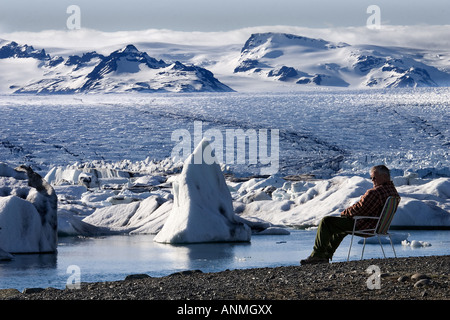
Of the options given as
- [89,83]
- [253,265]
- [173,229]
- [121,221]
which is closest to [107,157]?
[121,221]

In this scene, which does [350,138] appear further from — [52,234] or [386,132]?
[52,234]

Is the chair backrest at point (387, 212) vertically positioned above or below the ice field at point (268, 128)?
above

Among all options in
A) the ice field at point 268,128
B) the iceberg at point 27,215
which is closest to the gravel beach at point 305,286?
the iceberg at point 27,215

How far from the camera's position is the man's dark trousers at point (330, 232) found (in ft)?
22.1

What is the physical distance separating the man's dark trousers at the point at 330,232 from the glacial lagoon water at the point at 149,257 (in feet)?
10.8

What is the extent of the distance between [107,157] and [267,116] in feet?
35.6

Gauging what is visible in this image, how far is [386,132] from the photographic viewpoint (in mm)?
43250

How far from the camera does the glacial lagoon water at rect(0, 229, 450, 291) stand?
33.0 ft

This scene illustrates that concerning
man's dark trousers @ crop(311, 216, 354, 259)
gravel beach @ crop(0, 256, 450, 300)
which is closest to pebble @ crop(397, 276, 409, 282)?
gravel beach @ crop(0, 256, 450, 300)

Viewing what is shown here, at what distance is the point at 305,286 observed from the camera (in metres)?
5.22

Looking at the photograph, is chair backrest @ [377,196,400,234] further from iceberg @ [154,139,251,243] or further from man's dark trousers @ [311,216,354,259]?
iceberg @ [154,139,251,243]

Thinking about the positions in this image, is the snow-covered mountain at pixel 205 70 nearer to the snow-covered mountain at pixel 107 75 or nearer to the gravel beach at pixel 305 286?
the snow-covered mountain at pixel 107 75
